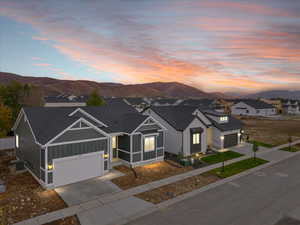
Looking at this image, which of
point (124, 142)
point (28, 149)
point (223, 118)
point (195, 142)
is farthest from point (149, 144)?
point (223, 118)

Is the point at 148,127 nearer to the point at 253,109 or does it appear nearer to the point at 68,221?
the point at 68,221

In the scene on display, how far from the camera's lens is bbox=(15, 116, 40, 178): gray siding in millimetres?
16734

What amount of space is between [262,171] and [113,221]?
52.2 ft

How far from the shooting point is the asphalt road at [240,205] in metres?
11.4

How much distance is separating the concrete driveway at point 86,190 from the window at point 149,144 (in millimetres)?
5437

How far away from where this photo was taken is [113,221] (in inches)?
441

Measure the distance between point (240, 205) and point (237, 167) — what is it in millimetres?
8760

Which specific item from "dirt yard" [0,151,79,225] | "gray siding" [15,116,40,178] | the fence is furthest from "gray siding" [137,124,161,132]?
the fence

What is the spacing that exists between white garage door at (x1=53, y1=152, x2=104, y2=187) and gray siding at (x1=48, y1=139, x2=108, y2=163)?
0.34 meters

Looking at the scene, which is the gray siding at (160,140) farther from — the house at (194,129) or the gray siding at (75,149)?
the gray siding at (75,149)

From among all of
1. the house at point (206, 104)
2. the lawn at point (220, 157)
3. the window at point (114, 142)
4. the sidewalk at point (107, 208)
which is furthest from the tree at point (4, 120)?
the house at point (206, 104)

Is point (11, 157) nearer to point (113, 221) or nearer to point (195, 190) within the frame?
point (113, 221)

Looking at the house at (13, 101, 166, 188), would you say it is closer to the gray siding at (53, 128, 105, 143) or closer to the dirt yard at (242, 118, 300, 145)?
the gray siding at (53, 128, 105, 143)

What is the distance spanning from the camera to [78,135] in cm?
1653
